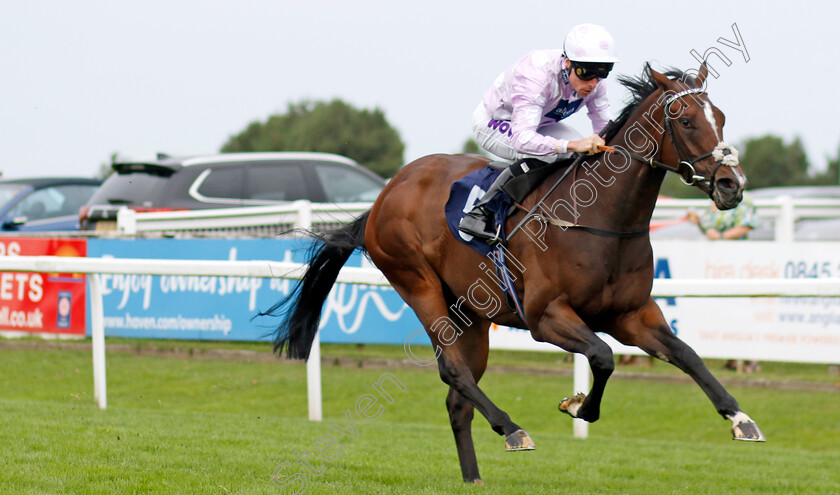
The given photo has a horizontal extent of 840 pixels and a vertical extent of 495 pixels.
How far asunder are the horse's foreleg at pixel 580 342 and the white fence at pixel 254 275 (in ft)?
6.55

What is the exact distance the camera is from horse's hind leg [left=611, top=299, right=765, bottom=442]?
13.1ft

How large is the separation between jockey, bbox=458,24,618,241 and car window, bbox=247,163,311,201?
256 inches

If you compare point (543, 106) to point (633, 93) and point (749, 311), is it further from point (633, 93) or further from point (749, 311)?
point (749, 311)

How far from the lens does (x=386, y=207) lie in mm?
5430

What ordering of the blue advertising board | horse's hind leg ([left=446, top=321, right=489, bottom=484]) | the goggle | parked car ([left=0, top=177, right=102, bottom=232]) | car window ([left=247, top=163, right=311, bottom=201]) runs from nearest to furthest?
the goggle < horse's hind leg ([left=446, top=321, right=489, bottom=484]) < the blue advertising board < car window ([left=247, top=163, right=311, bottom=201]) < parked car ([left=0, top=177, right=102, bottom=232])

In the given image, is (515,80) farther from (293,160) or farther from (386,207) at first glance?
(293,160)

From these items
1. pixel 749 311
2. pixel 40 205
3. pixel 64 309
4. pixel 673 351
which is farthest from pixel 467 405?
pixel 40 205

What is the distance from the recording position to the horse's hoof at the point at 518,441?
170 inches

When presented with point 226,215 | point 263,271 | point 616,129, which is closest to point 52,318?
point 226,215

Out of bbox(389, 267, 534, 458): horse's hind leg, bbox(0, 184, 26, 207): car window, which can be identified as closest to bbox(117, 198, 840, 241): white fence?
bbox(0, 184, 26, 207): car window

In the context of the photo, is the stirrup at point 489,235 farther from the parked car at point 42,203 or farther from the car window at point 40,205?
the car window at point 40,205

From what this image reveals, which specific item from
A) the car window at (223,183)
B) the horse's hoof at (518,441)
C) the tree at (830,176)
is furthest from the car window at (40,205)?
the tree at (830,176)

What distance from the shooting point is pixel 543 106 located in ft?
15.5

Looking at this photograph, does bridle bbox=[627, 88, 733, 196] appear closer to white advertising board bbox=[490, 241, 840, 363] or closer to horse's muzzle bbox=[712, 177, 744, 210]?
horse's muzzle bbox=[712, 177, 744, 210]
